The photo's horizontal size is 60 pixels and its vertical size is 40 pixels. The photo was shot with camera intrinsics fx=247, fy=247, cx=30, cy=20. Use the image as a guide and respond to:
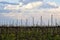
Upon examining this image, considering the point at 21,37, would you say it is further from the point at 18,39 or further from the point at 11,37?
the point at 11,37

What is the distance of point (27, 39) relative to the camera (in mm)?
25219

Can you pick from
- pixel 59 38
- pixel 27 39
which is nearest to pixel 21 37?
pixel 27 39

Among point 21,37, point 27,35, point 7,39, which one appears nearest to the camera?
point 7,39

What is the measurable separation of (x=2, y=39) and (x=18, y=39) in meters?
2.14

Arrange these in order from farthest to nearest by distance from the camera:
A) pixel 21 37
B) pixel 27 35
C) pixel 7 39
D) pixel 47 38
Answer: pixel 27 35 → pixel 21 37 → pixel 47 38 → pixel 7 39

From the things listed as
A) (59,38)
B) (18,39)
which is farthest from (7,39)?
(59,38)

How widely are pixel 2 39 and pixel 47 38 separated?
417 centimetres

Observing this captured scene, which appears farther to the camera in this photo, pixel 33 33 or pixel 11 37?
pixel 33 33

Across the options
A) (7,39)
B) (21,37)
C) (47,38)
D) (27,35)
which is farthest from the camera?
(27,35)

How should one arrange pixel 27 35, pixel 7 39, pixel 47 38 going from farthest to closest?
pixel 27 35 → pixel 47 38 → pixel 7 39

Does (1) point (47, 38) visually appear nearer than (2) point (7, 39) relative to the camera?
No

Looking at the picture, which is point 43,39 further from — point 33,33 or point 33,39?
point 33,33

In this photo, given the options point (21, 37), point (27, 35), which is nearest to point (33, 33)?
point (27, 35)

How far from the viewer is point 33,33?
26.7 m
